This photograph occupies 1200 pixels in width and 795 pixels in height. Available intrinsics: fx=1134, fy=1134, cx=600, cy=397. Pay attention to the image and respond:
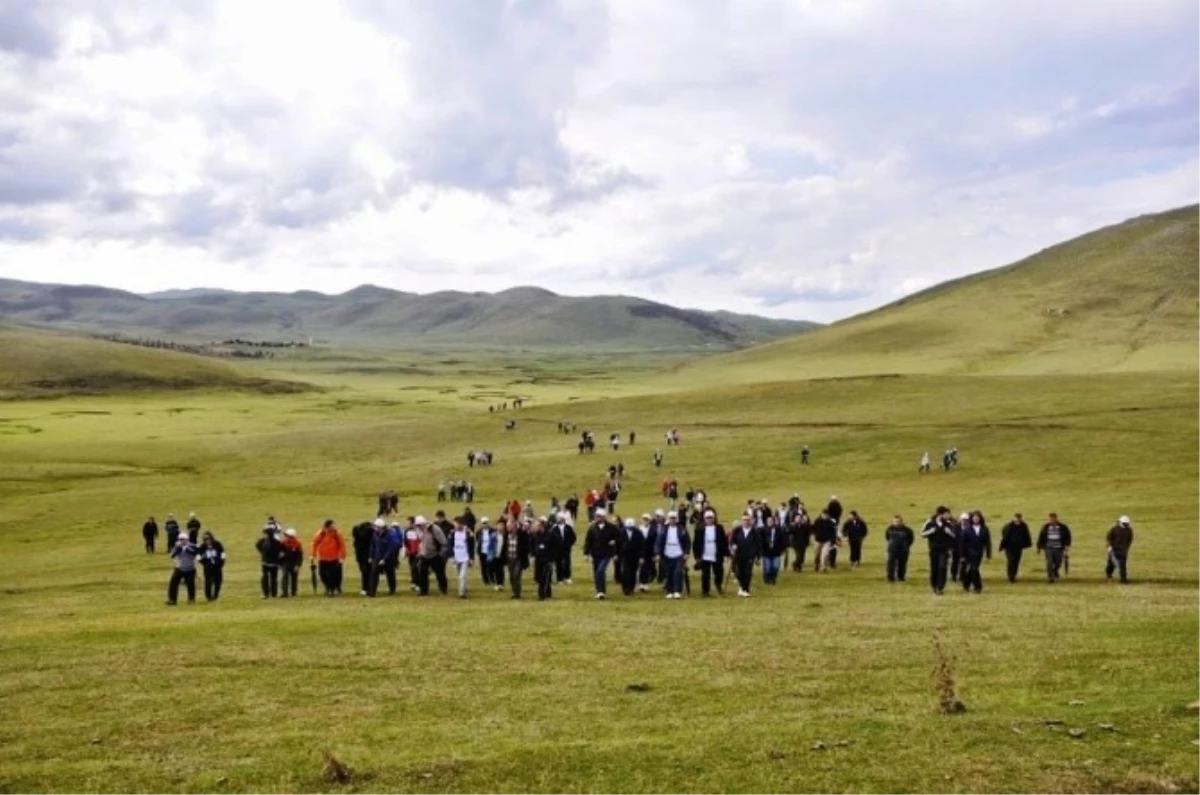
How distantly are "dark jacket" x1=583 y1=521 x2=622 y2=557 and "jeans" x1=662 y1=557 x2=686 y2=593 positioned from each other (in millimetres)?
1506

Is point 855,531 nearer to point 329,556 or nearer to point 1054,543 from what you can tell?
point 1054,543

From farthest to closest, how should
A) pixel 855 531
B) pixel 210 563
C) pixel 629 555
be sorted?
1. pixel 855 531
2. pixel 210 563
3. pixel 629 555

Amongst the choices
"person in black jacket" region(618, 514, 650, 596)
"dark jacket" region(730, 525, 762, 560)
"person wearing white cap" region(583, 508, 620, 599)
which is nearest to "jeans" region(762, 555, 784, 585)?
"dark jacket" region(730, 525, 762, 560)

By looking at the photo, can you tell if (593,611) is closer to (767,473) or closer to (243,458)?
(767,473)

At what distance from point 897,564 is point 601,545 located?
945 centimetres

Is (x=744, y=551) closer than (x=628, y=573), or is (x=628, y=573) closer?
(x=744, y=551)

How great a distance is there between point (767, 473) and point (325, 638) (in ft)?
177

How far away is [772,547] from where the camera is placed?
3356 centimetres

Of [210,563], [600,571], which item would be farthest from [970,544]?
[210,563]

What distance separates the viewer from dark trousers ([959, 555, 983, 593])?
30.4 meters

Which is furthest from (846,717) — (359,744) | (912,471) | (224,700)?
(912,471)

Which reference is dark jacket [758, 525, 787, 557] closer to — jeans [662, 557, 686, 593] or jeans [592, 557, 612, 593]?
jeans [662, 557, 686, 593]

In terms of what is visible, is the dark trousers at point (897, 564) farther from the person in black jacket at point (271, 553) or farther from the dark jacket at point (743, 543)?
the person in black jacket at point (271, 553)

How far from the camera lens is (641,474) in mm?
75875
